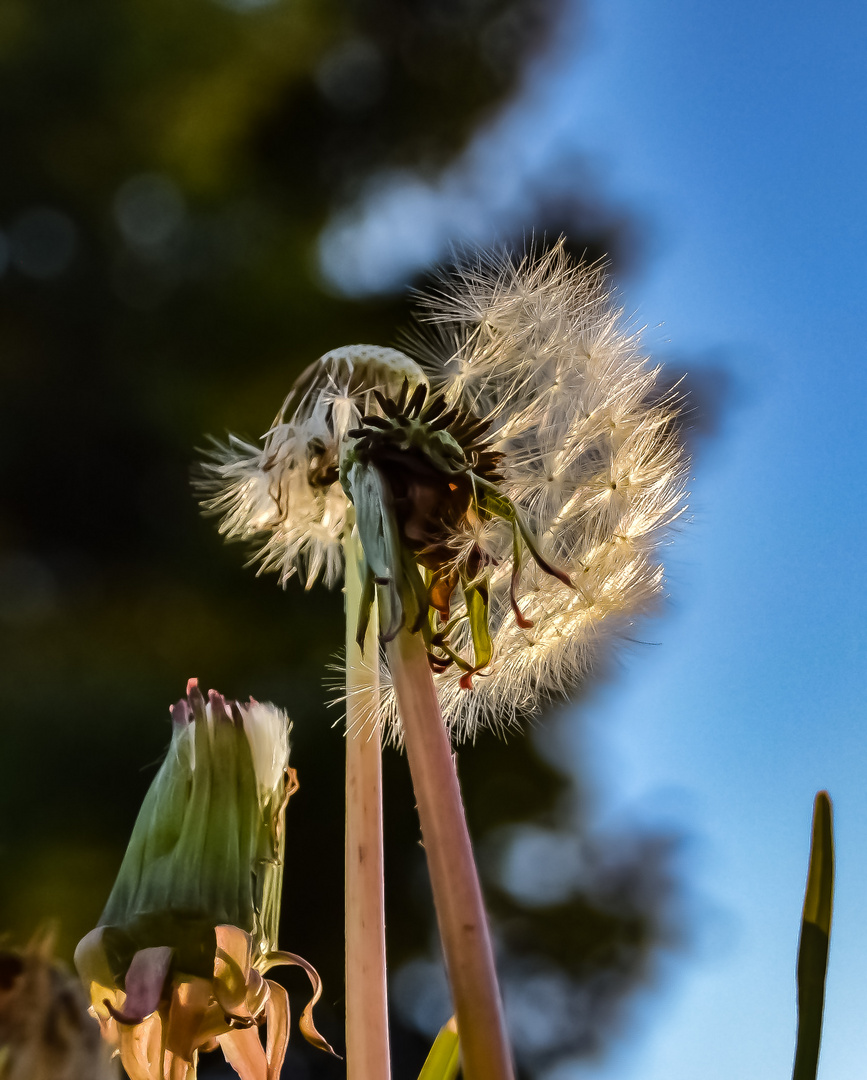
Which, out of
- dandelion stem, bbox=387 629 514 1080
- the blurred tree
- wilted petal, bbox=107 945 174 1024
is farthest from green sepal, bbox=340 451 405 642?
the blurred tree

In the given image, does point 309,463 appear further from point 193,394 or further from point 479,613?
point 193,394

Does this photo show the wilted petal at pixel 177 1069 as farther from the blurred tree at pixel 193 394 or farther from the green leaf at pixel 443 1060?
the blurred tree at pixel 193 394

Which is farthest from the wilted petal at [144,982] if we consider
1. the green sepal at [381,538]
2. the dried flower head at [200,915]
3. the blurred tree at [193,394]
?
the blurred tree at [193,394]

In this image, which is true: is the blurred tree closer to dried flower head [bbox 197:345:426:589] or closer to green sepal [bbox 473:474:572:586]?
dried flower head [bbox 197:345:426:589]

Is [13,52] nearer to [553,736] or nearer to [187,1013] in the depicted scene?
[553,736]

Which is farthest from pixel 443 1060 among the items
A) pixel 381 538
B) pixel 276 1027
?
pixel 381 538

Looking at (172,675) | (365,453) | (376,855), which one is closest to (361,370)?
(365,453)
